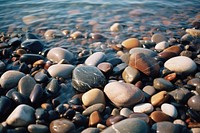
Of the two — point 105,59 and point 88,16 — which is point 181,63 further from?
point 88,16

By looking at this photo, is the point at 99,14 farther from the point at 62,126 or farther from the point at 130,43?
the point at 62,126

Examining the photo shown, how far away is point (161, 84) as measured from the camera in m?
4.14

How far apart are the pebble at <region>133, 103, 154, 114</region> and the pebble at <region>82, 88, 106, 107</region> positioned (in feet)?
1.76

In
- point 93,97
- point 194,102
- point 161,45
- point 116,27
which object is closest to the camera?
point 194,102

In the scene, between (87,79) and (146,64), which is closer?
(87,79)

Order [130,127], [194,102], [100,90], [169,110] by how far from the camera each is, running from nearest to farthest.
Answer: [130,127]
[169,110]
[194,102]
[100,90]

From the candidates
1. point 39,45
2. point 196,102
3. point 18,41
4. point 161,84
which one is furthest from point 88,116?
point 18,41

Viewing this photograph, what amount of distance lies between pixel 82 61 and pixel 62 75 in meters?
0.78

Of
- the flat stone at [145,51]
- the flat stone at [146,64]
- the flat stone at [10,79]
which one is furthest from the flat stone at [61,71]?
the flat stone at [145,51]

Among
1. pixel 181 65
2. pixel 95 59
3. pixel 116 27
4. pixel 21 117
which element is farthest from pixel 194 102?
pixel 116 27

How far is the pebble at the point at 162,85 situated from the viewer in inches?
163

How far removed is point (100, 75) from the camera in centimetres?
435

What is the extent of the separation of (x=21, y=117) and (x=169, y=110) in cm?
216

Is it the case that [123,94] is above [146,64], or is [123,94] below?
below
